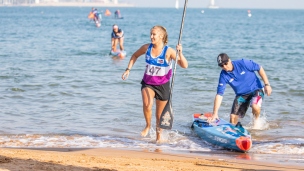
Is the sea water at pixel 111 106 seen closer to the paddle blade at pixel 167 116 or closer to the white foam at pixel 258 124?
the white foam at pixel 258 124

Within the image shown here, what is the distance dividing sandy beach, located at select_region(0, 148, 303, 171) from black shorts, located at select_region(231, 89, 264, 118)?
2.03 meters

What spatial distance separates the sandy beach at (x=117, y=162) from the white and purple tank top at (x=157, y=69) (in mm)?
1037

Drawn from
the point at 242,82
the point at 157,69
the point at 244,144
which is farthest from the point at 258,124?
the point at 157,69

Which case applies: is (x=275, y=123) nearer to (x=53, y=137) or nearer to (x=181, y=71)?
(x=53, y=137)

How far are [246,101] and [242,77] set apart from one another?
531 mm

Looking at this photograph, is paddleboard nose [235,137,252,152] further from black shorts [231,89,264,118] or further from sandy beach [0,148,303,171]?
black shorts [231,89,264,118]

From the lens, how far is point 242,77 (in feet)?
31.6

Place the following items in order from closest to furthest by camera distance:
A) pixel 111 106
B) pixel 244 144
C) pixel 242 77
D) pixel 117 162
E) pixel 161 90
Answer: pixel 117 162 < pixel 161 90 < pixel 244 144 < pixel 242 77 < pixel 111 106

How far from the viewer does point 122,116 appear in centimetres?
1191

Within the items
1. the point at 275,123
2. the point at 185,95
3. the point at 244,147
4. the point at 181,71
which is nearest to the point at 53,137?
the point at 244,147

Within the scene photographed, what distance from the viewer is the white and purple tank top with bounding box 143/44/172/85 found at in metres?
8.24

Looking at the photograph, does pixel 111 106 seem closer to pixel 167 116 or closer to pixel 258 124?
pixel 258 124

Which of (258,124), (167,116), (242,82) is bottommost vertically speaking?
(258,124)

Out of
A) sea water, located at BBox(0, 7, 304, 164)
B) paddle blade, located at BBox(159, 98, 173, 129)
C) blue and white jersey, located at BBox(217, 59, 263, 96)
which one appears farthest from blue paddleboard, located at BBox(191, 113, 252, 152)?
paddle blade, located at BBox(159, 98, 173, 129)
